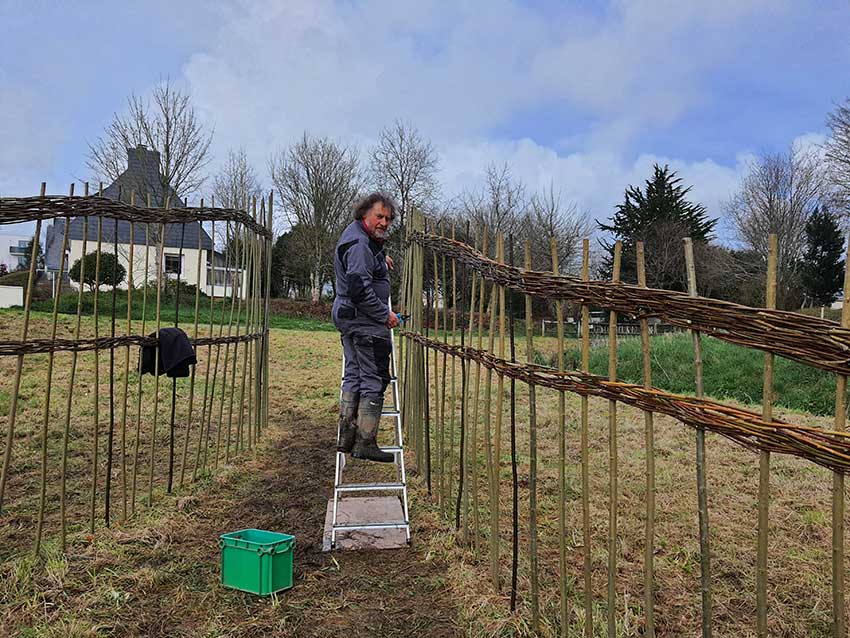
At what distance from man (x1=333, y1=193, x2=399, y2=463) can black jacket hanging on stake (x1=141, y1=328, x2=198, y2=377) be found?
1182 mm

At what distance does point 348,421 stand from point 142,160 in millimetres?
22163

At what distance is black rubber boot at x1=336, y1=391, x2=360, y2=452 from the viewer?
14.4 ft

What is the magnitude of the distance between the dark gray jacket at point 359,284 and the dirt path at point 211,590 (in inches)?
60.5

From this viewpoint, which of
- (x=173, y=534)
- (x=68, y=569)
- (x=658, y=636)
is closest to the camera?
(x=658, y=636)

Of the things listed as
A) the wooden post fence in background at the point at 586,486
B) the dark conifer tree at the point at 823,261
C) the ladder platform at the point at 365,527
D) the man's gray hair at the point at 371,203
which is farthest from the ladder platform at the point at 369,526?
the dark conifer tree at the point at 823,261

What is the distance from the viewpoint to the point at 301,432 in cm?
746

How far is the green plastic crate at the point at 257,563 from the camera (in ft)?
11.0

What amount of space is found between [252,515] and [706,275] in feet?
88.2

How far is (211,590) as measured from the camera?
11.4 feet

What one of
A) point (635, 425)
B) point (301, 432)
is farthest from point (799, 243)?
point (301, 432)

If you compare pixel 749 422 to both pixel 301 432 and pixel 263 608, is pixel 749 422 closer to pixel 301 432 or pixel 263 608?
pixel 263 608

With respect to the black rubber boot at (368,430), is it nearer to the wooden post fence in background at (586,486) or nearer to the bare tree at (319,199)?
the wooden post fence in background at (586,486)

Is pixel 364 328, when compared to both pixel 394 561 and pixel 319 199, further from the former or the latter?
pixel 319 199

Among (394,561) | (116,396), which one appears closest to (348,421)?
(394,561)
